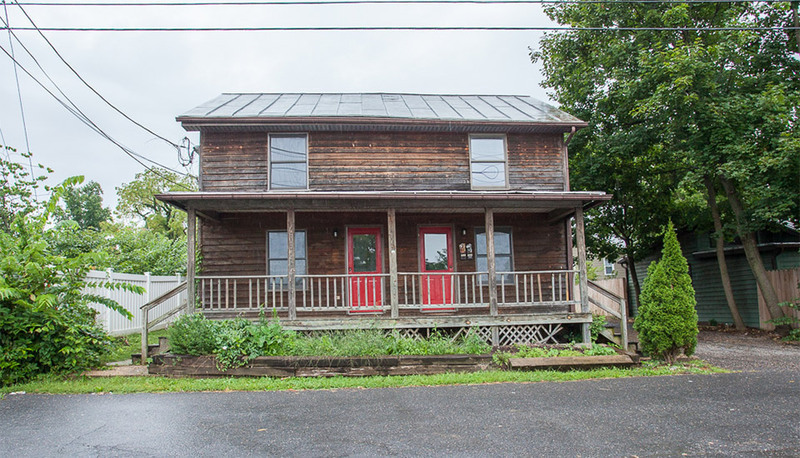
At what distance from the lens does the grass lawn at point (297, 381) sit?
7.43 m

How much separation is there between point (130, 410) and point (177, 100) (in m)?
71.3

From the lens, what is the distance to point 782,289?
14227 millimetres

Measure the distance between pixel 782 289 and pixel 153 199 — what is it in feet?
115

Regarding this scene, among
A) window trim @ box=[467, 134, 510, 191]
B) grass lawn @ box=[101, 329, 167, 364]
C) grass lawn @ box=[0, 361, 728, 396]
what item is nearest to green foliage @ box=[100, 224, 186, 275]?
grass lawn @ box=[101, 329, 167, 364]

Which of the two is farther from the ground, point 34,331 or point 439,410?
point 34,331

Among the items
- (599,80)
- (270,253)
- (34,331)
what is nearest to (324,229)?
(270,253)

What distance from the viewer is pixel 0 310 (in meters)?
7.55

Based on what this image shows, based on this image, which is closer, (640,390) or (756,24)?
(640,390)

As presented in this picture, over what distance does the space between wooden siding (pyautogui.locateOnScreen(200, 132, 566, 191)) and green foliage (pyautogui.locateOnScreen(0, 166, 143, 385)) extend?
3.85 m

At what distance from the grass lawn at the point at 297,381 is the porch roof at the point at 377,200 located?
338cm

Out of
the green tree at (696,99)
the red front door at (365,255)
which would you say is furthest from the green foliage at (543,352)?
the green tree at (696,99)

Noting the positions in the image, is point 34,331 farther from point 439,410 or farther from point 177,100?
point 177,100

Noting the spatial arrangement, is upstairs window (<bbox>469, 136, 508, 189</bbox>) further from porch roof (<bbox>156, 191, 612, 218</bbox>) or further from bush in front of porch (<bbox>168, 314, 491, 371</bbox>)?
bush in front of porch (<bbox>168, 314, 491, 371</bbox>)

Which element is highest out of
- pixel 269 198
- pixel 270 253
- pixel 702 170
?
pixel 702 170
